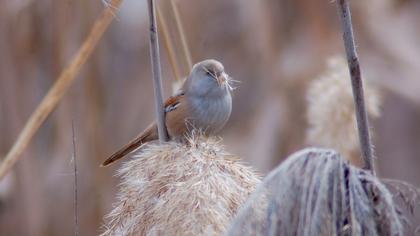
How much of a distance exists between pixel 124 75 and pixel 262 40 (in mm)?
1069

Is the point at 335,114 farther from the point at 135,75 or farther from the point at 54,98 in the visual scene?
the point at 135,75

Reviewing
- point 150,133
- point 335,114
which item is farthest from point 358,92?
point 150,133

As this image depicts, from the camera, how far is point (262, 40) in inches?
130

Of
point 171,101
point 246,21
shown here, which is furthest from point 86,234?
point 246,21

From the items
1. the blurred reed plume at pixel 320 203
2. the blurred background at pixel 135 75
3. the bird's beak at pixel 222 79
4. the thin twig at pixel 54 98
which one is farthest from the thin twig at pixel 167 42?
the blurred reed plume at pixel 320 203

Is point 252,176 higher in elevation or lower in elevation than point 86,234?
higher

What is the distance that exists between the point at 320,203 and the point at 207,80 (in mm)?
1597

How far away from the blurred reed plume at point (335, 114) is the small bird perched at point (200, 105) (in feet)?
0.98

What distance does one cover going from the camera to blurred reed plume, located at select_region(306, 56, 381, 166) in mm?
2457

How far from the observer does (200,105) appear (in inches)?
106

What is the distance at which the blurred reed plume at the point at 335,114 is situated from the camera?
2.46 metres

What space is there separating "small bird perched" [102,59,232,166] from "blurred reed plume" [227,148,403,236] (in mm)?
1336

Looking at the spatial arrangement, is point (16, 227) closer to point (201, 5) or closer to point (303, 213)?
point (201, 5)

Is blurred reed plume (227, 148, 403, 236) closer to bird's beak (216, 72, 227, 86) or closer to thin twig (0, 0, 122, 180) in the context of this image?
thin twig (0, 0, 122, 180)
